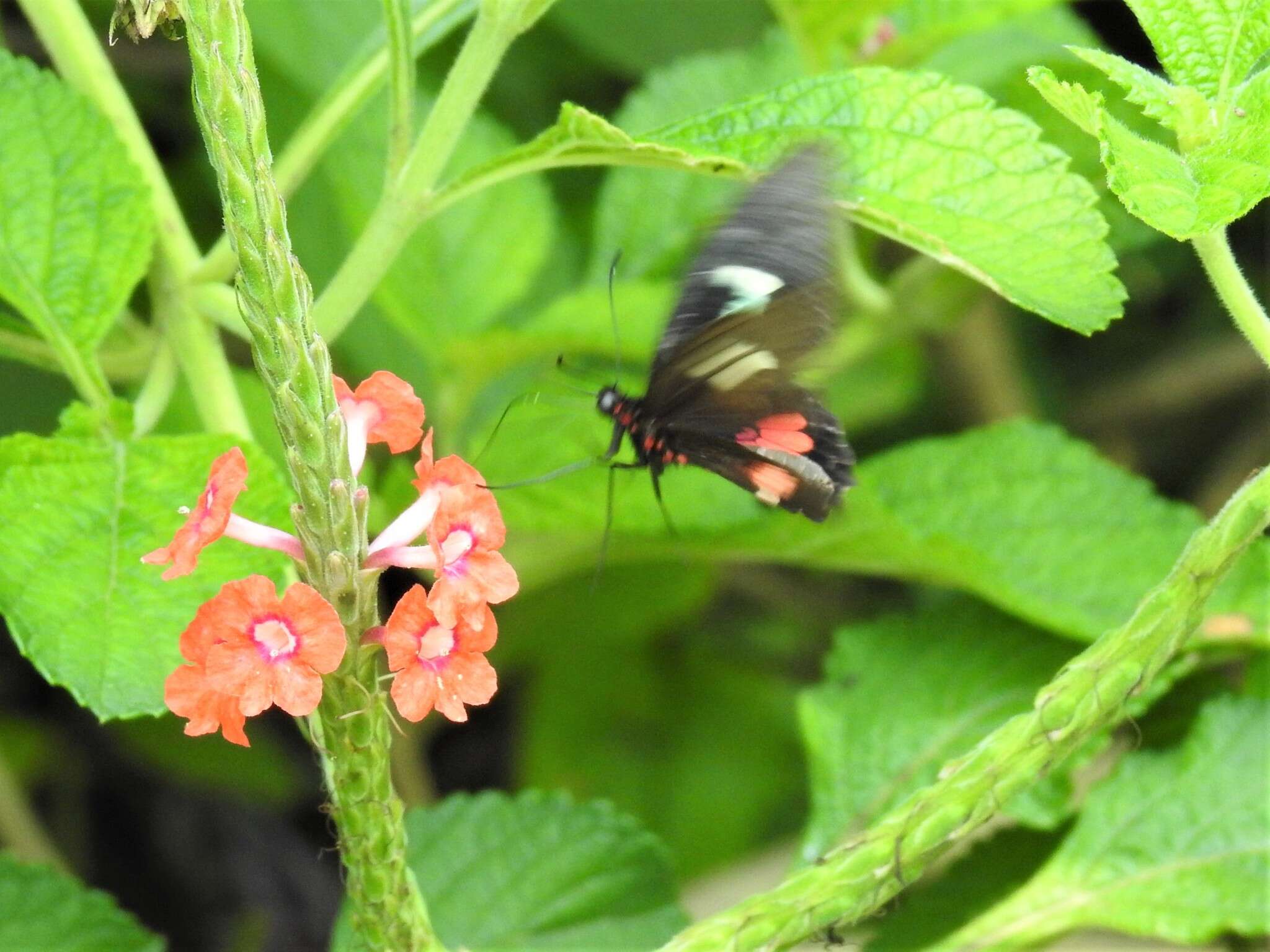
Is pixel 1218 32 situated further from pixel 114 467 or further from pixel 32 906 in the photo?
pixel 32 906

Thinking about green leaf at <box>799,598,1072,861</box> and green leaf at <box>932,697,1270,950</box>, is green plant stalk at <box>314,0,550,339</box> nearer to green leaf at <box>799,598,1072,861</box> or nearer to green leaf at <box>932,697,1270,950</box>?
green leaf at <box>799,598,1072,861</box>

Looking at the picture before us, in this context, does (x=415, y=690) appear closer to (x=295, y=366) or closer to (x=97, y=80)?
(x=295, y=366)

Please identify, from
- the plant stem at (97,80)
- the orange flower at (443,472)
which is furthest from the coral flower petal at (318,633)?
the plant stem at (97,80)

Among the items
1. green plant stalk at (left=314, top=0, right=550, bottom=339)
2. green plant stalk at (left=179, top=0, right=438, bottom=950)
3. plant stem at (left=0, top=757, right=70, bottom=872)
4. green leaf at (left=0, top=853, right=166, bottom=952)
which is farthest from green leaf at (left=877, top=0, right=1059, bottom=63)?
plant stem at (left=0, top=757, right=70, bottom=872)

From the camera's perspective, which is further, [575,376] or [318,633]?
[575,376]

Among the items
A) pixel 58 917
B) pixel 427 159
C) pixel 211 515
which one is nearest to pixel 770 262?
pixel 427 159

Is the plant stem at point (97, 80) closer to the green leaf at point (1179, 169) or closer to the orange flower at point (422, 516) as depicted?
the orange flower at point (422, 516)

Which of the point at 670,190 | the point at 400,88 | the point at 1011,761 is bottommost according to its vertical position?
the point at 1011,761
